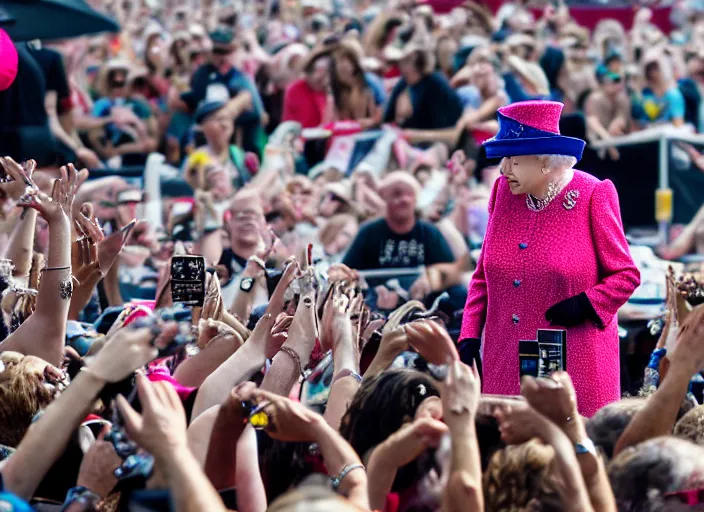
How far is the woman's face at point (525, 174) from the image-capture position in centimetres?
484

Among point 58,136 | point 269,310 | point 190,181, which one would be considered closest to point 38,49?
point 58,136

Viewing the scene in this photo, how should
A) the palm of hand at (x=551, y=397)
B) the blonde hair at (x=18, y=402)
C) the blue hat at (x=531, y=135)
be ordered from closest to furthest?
the palm of hand at (x=551, y=397)
the blonde hair at (x=18, y=402)
the blue hat at (x=531, y=135)

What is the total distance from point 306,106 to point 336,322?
7.05 meters

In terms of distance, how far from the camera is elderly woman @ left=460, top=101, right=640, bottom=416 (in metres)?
4.80

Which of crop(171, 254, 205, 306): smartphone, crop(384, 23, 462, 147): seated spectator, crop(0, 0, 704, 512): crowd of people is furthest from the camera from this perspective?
crop(384, 23, 462, 147): seated spectator

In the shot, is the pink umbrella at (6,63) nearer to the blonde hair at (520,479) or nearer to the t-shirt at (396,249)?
the t-shirt at (396,249)

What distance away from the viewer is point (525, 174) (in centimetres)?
485

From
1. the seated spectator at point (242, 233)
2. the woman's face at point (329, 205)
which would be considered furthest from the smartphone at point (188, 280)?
the woman's face at point (329, 205)

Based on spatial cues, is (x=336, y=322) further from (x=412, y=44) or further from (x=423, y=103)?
(x=412, y=44)

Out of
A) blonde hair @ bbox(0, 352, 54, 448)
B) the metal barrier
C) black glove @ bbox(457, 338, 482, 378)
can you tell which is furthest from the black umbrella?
the metal barrier

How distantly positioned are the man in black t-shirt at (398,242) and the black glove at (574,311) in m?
2.99

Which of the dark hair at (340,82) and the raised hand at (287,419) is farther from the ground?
the raised hand at (287,419)

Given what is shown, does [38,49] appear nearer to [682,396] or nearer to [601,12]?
[682,396]

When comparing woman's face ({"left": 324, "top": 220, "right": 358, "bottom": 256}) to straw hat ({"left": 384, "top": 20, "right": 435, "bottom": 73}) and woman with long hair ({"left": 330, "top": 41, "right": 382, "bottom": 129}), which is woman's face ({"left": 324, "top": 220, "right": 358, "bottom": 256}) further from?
straw hat ({"left": 384, "top": 20, "right": 435, "bottom": 73})
